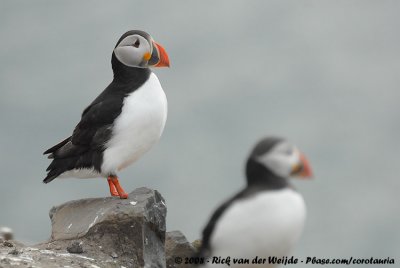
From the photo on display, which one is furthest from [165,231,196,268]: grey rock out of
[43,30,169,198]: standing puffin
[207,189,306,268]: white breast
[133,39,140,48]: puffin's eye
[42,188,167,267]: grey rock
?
[207,189,306,268]: white breast

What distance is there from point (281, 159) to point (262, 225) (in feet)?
1.82

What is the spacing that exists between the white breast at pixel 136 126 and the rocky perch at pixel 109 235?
52cm

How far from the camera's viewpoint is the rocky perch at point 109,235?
9023mm

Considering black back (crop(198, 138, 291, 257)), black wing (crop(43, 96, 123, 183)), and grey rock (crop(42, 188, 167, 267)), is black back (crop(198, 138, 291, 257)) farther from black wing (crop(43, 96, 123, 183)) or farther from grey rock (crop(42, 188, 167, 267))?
black wing (crop(43, 96, 123, 183))

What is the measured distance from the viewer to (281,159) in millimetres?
6578

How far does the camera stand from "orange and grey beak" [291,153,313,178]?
661 cm

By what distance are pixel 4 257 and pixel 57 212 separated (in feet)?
6.04

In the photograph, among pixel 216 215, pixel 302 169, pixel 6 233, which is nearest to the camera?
pixel 302 169

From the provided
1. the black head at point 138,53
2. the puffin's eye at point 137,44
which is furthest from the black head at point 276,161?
the puffin's eye at point 137,44

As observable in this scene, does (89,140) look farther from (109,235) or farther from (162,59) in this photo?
(162,59)

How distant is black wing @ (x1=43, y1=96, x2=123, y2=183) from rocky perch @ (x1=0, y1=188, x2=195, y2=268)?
489mm

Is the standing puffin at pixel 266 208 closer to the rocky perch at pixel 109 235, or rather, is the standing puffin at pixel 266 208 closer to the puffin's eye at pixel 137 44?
the rocky perch at pixel 109 235

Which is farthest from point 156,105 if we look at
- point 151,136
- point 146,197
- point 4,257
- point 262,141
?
point 262,141

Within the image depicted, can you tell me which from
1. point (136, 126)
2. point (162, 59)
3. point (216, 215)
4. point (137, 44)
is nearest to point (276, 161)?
point (216, 215)
